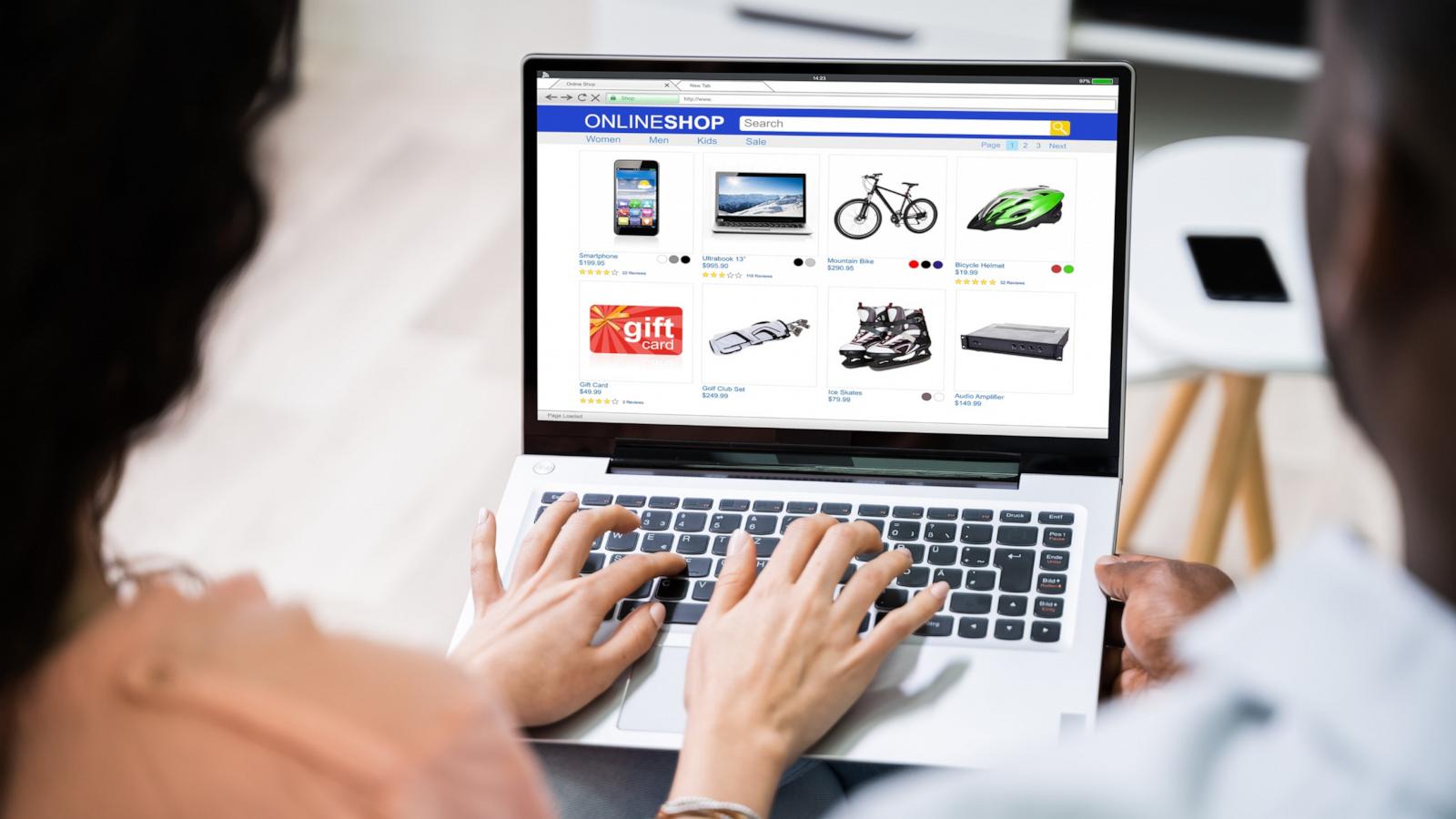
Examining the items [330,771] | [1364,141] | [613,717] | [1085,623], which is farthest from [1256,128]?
[330,771]

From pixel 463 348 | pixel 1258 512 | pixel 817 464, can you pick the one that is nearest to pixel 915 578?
pixel 817 464

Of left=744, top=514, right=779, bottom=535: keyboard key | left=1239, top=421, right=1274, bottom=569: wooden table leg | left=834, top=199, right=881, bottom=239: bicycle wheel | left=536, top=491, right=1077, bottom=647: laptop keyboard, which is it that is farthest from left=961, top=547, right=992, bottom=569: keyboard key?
left=1239, top=421, right=1274, bottom=569: wooden table leg

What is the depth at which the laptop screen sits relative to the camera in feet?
3.17

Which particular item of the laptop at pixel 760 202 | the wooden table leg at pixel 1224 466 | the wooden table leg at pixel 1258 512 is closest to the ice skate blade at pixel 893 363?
the laptop at pixel 760 202

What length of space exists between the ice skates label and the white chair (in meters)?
0.67

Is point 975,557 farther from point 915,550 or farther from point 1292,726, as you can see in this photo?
point 1292,726

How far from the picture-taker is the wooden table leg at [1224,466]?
5.00 feet

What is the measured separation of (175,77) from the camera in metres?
0.52

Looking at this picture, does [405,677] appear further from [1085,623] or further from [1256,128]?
[1256,128]

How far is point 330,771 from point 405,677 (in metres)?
0.05

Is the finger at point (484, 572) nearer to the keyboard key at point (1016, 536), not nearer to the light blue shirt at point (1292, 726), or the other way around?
the keyboard key at point (1016, 536)

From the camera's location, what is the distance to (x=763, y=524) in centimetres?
98

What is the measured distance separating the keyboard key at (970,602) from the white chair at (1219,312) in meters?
0.66

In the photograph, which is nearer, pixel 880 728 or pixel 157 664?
pixel 157 664
